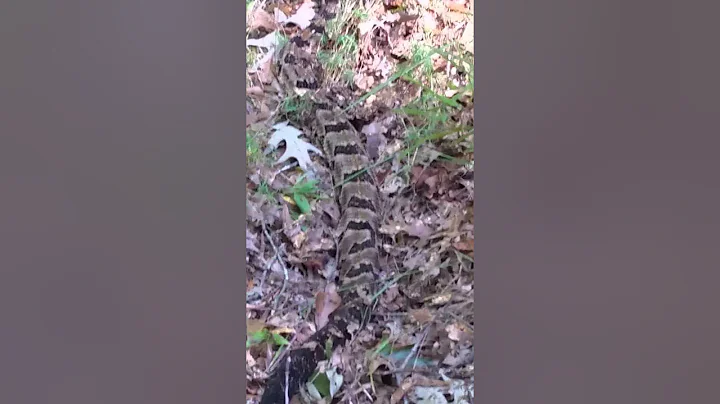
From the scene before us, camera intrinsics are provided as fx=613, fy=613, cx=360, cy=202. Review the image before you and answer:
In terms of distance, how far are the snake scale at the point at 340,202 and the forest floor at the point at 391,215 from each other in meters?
0.03

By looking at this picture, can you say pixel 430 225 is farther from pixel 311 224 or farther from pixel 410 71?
pixel 410 71

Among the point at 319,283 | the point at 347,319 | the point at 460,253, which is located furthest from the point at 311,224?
the point at 460,253

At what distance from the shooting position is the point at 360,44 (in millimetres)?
1895

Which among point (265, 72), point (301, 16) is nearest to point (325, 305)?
point (265, 72)

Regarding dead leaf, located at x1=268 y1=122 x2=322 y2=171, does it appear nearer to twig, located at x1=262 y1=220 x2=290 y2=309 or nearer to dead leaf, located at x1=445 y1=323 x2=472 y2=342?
twig, located at x1=262 y1=220 x2=290 y2=309

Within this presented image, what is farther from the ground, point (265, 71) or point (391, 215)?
point (265, 71)

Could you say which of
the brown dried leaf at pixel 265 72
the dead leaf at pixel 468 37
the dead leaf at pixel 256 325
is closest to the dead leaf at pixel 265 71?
the brown dried leaf at pixel 265 72

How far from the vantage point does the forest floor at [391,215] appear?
1849 mm

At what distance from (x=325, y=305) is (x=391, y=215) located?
0.34 metres

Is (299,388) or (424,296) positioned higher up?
(424,296)

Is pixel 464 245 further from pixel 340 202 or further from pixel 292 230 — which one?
pixel 292 230

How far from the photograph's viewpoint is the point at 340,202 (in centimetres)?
188

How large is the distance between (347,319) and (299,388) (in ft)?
0.82

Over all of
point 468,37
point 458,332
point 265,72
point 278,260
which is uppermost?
point 468,37
